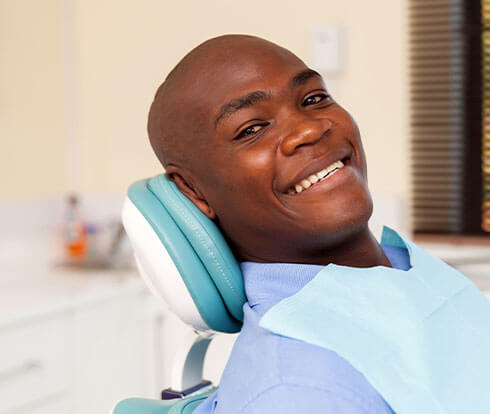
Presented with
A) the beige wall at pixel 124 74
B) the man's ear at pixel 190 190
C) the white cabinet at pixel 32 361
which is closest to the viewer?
the man's ear at pixel 190 190

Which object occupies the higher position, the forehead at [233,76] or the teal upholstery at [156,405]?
the forehead at [233,76]

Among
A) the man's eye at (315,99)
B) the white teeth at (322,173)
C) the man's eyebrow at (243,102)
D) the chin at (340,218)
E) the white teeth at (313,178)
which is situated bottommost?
the chin at (340,218)

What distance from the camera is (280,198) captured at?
0.94 m

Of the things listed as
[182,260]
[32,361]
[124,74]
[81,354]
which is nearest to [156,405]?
[182,260]

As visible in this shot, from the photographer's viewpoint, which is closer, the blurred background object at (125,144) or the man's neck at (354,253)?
the man's neck at (354,253)

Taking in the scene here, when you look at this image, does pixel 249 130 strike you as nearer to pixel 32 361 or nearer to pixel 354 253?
pixel 354 253

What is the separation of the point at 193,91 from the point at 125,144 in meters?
1.90

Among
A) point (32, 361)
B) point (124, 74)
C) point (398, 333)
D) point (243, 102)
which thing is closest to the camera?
point (398, 333)

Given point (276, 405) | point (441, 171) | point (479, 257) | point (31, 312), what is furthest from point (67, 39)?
point (276, 405)

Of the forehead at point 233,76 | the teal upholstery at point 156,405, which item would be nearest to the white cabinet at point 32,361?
the teal upholstery at point 156,405

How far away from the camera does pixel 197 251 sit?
3.22 feet

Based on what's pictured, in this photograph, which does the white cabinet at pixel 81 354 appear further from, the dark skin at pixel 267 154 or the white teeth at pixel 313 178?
the white teeth at pixel 313 178

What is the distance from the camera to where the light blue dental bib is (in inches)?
31.3

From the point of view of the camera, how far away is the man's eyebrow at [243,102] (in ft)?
3.14
